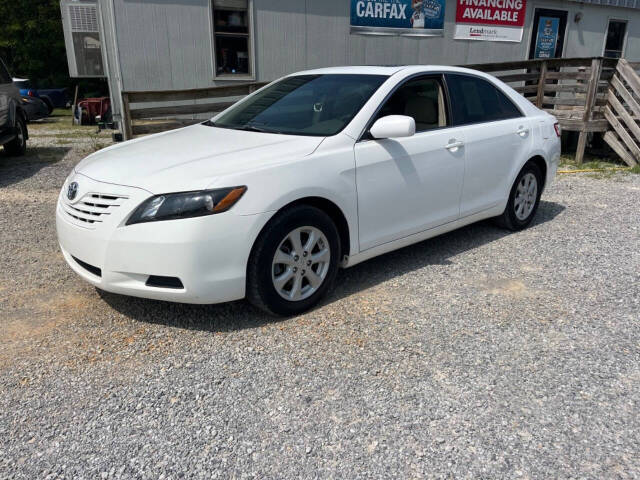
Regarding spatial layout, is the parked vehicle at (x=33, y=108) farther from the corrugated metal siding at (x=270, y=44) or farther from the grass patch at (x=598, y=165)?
the grass patch at (x=598, y=165)

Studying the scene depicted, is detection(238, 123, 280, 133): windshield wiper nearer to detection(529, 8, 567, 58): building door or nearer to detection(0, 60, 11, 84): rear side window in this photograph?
detection(0, 60, 11, 84): rear side window

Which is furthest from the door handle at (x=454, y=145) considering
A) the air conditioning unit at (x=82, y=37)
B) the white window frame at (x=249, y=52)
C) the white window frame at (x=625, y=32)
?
the white window frame at (x=625, y=32)

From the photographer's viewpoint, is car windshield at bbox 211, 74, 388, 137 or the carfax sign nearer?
car windshield at bbox 211, 74, 388, 137

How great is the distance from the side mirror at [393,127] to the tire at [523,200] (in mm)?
1926

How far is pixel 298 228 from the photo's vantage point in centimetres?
343

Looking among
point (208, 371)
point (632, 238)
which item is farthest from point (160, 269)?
point (632, 238)

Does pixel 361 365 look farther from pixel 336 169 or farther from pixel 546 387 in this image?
pixel 336 169

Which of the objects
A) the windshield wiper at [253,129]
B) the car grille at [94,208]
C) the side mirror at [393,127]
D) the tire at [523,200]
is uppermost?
the side mirror at [393,127]

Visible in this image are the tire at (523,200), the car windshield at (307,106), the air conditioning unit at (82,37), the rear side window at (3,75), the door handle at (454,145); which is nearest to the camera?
the car windshield at (307,106)

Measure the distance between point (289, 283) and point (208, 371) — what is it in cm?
82

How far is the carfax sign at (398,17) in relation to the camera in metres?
11.5

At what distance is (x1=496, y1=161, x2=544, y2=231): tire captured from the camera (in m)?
5.25

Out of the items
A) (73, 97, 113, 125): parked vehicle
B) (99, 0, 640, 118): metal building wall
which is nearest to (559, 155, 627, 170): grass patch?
(99, 0, 640, 118): metal building wall

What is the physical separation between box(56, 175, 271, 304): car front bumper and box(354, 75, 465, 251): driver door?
932 mm
